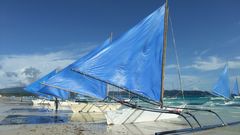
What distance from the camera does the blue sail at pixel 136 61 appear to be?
1492 centimetres

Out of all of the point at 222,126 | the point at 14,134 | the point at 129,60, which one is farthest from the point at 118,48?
the point at 222,126

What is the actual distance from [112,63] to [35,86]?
26.4 m

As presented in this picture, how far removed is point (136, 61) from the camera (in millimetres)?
15508

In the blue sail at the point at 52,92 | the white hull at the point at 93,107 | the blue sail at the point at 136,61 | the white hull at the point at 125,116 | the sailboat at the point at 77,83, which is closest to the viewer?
the blue sail at the point at 136,61

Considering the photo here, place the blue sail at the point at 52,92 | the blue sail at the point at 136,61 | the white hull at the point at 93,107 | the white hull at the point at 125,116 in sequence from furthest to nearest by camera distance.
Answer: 1. the white hull at the point at 93,107
2. the blue sail at the point at 52,92
3. the white hull at the point at 125,116
4. the blue sail at the point at 136,61

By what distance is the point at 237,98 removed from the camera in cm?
8950

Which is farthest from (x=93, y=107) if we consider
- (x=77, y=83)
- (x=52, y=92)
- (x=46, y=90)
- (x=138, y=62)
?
(x=138, y=62)

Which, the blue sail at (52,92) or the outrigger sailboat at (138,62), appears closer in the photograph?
the outrigger sailboat at (138,62)

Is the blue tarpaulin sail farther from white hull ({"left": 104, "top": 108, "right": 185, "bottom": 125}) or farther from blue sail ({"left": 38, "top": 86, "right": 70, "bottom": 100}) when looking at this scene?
white hull ({"left": 104, "top": 108, "right": 185, "bottom": 125})

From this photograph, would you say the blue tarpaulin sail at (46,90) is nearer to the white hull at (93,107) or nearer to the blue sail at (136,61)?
the white hull at (93,107)

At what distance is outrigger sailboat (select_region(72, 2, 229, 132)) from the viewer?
14.9 metres

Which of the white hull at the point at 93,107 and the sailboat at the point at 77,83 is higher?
the sailboat at the point at 77,83

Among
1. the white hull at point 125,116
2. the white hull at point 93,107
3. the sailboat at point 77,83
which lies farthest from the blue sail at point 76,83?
the white hull at point 93,107

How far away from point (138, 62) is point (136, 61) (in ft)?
0.41
